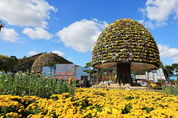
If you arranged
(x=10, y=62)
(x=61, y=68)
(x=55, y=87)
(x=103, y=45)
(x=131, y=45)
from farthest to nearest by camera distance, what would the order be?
(x=10, y=62) < (x=61, y=68) < (x=103, y=45) < (x=131, y=45) < (x=55, y=87)

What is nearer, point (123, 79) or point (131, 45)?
point (131, 45)

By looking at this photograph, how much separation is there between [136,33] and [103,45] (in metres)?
3.31

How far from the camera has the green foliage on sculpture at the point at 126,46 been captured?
11367 millimetres

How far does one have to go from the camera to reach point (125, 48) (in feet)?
37.9

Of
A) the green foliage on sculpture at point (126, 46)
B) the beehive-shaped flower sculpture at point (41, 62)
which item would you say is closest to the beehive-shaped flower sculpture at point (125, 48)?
the green foliage on sculpture at point (126, 46)

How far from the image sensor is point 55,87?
20.7 ft

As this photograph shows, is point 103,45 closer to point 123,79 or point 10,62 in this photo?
point 123,79

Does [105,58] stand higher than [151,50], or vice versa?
[151,50]

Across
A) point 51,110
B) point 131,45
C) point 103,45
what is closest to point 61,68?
point 103,45

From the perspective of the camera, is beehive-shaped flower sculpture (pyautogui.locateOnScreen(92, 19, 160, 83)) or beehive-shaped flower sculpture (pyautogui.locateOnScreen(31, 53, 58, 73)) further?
beehive-shaped flower sculpture (pyautogui.locateOnScreen(31, 53, 58, 73))

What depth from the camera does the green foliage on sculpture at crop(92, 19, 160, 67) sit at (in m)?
11.4

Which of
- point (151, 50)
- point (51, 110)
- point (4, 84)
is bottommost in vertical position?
point (51, 110)

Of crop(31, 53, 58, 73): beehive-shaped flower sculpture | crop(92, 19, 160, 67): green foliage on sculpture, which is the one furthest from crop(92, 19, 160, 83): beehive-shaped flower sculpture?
crop(31, 53, 58, 73): beehive-shaped flower sculpture

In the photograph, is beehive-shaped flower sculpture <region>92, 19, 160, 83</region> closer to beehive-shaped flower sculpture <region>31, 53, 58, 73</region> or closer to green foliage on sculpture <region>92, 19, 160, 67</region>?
green foliage on sculpture <region>92, 19, 160, 67</region>
